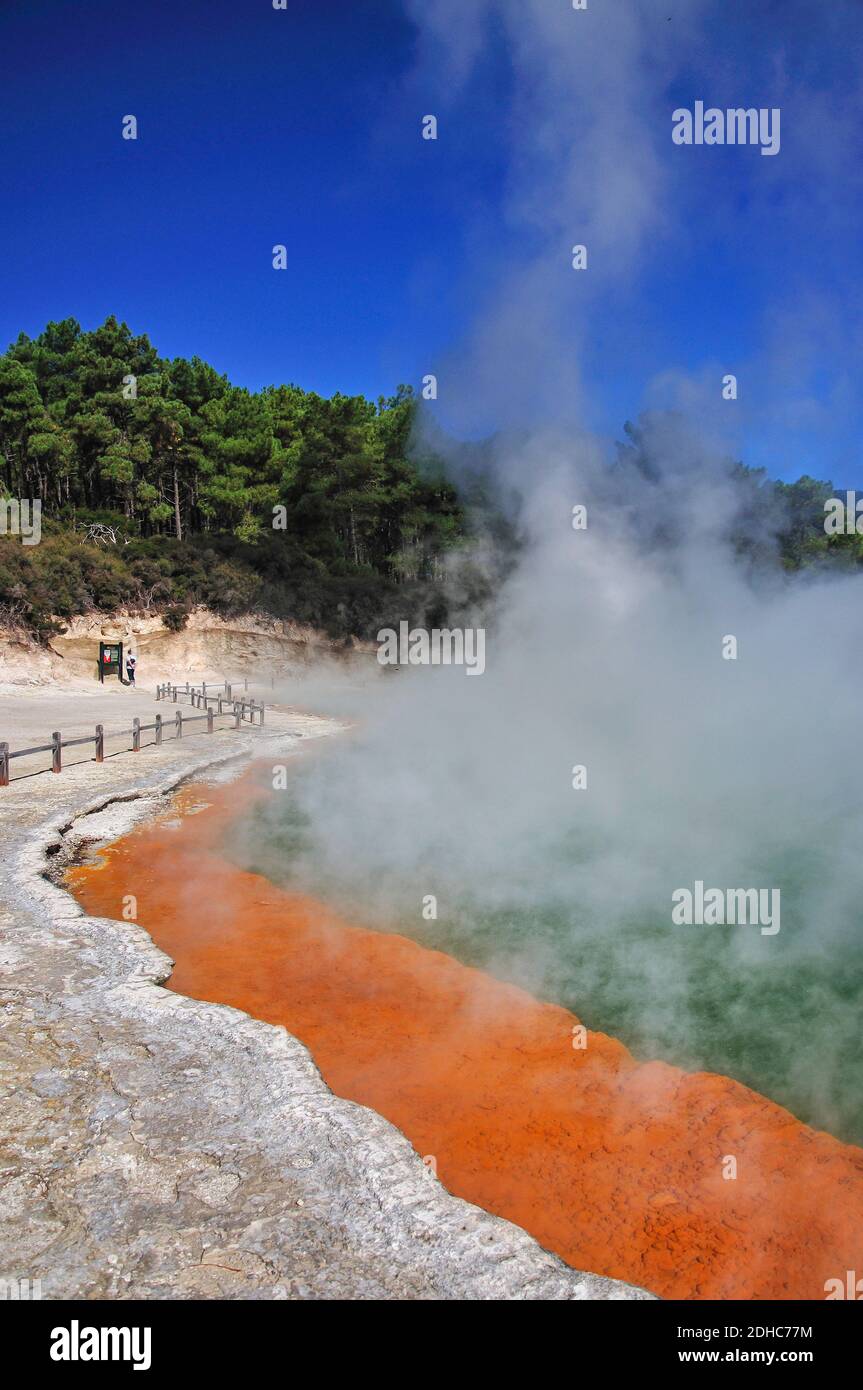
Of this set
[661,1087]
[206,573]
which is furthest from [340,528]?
[661,1087]

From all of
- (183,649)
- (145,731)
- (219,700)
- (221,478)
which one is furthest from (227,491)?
(145,731)

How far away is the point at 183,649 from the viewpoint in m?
29.3

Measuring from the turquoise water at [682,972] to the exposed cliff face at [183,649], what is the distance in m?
20.4

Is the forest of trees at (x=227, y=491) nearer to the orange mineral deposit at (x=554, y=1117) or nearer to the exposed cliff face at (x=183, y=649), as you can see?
the exposed cliff face at (x=183, y=649)

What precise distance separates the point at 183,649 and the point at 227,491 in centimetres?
875

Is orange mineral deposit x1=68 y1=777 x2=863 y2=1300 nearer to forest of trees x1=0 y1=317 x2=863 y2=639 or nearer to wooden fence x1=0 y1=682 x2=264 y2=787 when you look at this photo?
wooden fence x1=0 y1=682 x2=264 y2=787

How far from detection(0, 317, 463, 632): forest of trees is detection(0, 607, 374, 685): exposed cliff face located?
0.84 meters

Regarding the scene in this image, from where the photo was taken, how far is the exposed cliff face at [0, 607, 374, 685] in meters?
24.9

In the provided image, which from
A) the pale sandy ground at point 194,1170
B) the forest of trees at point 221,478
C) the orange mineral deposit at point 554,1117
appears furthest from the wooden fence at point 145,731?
the forest of trees at point 221,478

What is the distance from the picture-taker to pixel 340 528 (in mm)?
41062

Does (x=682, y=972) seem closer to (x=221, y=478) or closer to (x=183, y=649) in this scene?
(x=183, y=649)

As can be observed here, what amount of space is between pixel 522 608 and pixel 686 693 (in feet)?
15.2
